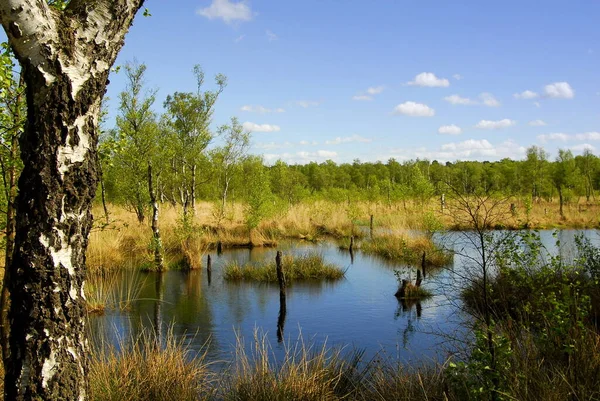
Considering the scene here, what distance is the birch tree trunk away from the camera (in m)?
2.54

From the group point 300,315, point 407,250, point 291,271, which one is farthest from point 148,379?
point 407,250

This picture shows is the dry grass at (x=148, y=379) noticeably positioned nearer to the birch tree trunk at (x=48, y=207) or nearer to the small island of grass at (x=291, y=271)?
the birch tree trunk at (x=48, y=207)

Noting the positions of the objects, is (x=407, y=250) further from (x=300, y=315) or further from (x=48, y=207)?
(x=48, y=207)

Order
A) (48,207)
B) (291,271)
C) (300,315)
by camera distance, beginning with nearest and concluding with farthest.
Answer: (48,207) → (300,315) → (291,271)

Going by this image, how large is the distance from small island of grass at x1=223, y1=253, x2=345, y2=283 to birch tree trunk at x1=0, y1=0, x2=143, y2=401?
36.7ft

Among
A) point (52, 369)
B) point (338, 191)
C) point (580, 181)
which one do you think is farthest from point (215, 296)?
point (580, 181)

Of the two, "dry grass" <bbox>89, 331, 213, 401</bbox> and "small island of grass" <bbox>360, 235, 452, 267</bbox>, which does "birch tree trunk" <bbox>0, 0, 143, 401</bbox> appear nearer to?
"dry grass" <bbox>89, 331, 213, 401</bbox>

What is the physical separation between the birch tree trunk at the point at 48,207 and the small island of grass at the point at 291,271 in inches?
440

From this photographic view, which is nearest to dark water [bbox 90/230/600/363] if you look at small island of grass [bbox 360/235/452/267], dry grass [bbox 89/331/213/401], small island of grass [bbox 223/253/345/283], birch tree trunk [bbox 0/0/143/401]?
small island of grass [bbox 223/253/345/283]

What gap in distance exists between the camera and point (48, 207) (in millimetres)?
2553

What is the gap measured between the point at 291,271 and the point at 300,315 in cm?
367

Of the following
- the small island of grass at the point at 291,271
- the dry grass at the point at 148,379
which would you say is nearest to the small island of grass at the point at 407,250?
the small island of grass at the point at 291,271

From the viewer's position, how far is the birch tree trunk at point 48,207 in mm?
2541

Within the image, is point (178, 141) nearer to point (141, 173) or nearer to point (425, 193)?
point (141, 173)
